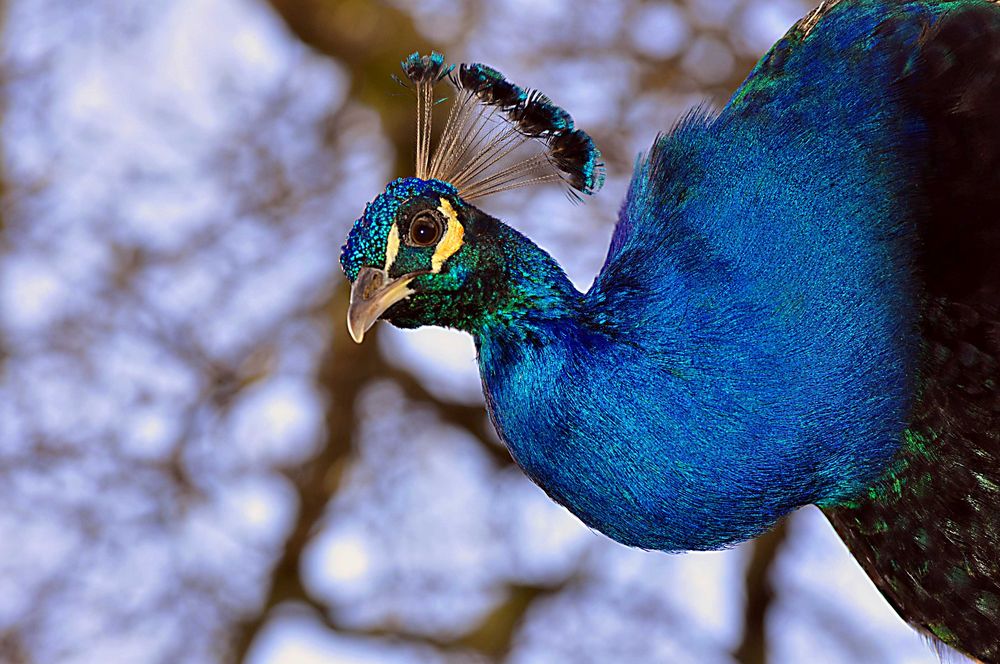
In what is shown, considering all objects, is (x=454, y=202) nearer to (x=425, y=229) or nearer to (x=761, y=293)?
(x=425, y=229)

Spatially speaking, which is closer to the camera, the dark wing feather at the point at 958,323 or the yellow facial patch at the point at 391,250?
the yellow facial patch at the point at 391,250

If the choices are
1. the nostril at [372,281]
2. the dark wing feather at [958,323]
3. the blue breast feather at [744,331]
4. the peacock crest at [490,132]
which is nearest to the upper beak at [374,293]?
the nostril at [372,281]

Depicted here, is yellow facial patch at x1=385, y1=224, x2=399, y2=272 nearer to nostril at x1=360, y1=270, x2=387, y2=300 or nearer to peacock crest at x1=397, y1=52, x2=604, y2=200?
nostril at x1=360, y1=270, x2=387, y2=300

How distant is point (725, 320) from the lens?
6.32 feet

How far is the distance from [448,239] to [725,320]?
0.43 meters

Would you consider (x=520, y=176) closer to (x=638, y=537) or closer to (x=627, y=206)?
(x=627, y=206)

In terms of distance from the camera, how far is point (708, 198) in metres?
2.01

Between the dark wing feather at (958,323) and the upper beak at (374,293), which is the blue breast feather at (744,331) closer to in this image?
the dark wing feather at (958,323)

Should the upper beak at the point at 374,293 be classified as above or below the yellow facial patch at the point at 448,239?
below

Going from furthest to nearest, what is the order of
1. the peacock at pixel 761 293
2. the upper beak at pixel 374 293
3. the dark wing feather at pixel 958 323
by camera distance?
the dark wing feather at pixel 958 323
the peacock at pixel 761 293
the upper beak at pixel 374 293

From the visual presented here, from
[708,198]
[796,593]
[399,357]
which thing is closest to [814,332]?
[708,198]

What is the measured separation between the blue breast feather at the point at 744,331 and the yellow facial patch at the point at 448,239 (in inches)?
5.6

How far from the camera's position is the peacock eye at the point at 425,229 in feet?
6.15

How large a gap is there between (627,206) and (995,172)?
0.57m
